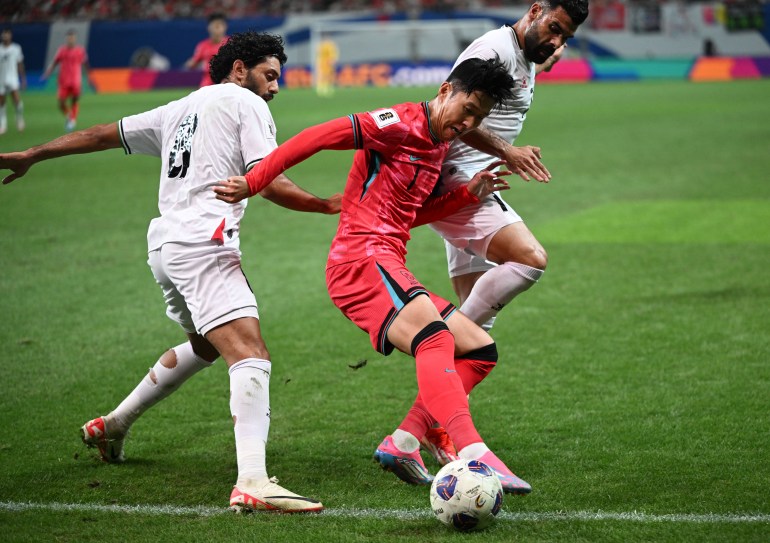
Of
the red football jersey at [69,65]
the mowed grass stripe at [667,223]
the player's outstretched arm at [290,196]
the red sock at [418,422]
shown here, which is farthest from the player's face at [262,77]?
the red football jersey at [69,65]

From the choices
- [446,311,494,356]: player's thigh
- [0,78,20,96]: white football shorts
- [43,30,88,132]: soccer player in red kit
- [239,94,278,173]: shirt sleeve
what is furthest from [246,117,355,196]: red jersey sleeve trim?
[0,78,20,96]: white football shorts

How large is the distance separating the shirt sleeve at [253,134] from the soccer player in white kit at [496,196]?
3.99 feet

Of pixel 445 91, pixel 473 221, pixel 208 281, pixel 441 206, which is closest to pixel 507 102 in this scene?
pixel 473 221

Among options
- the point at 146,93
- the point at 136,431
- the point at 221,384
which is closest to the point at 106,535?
the point at 136,431

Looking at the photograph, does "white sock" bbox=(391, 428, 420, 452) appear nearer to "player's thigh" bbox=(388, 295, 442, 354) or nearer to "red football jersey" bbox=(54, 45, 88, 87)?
"player's thigh" bbox=(388, 295, 442, 354)

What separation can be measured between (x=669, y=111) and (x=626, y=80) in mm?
15615

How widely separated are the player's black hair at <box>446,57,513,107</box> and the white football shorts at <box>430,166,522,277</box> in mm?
1102

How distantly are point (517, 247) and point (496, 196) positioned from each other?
366 mm

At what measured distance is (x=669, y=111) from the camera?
2670cm

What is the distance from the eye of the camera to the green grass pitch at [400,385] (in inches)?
165

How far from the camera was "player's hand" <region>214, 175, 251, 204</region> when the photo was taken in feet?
13.8

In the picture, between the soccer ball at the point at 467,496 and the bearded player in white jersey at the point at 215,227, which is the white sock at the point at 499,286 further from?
the soccer ball at the point at 467,496

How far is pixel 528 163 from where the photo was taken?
499 cm

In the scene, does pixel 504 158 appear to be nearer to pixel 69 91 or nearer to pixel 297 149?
pixel 297 149
